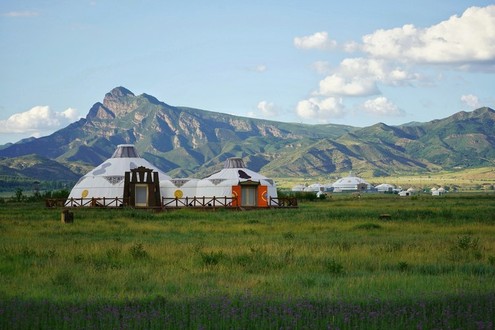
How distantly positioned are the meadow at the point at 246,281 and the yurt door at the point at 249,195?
4438 centimetres

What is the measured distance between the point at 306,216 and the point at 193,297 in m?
39.5

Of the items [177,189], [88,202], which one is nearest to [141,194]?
[177,189]

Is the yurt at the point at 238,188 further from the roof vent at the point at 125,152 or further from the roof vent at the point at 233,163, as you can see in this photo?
the roof vent at the point at 125,152

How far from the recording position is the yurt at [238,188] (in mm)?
83938

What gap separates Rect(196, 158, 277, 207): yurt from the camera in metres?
83.9

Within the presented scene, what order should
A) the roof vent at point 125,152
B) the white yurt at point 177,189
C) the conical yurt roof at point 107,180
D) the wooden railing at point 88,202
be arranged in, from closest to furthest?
the wooden railing at point 88,202 < the white yurt at point 177,189 < the conical yurt roof at point 107,180 < the roof vent at point 125,152

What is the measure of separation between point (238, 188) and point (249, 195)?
1467mm

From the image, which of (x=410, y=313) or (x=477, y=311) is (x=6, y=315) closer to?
(x=410, y=313)

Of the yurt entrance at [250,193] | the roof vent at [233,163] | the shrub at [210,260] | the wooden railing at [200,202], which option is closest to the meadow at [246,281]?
the shrub at [210,260]

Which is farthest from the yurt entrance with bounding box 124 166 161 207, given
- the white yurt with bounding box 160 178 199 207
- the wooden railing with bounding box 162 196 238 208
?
the white yurt with bounding box 160 178 199 207

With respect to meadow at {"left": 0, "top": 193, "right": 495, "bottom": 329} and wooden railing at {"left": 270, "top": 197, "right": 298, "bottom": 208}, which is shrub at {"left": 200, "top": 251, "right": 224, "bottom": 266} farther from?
wooden railing at {"left": 270, "top": 197, "right": 298, "bottom": 208}

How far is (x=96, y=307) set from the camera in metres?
16.5

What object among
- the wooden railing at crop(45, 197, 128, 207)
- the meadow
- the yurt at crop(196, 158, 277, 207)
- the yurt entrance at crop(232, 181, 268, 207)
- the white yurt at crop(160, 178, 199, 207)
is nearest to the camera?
the meadow

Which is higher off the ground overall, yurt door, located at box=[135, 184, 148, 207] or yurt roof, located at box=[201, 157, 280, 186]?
yurt roof, located at box=[201, 157, 280, 186]
